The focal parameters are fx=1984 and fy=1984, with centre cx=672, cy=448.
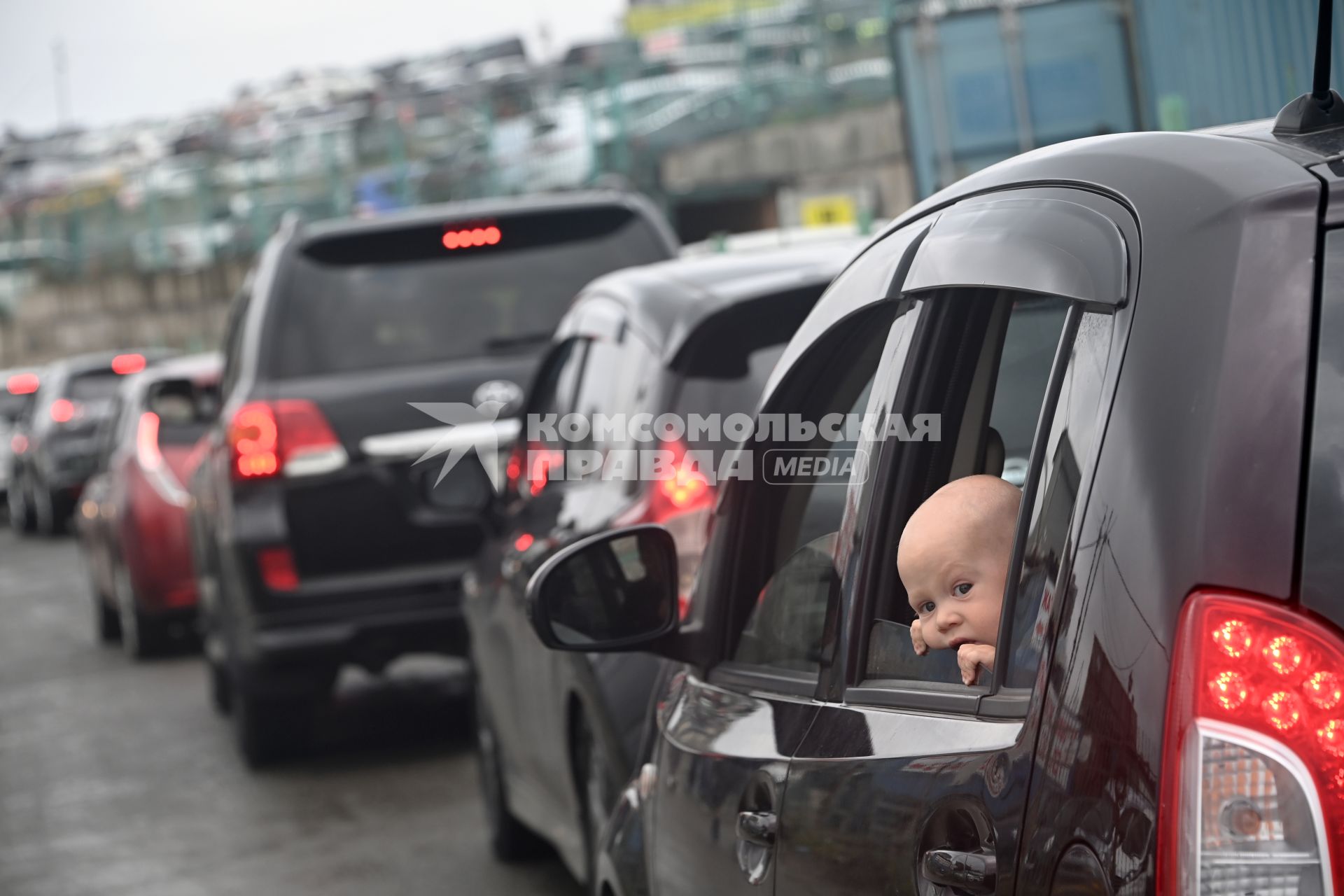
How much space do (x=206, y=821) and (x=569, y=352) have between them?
2.90 metres

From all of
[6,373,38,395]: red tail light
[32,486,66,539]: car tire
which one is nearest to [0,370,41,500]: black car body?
[6,373,38,395]: red tail light

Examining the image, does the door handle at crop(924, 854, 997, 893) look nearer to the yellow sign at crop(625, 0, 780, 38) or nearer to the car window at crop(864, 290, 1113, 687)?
the car window at crop(864, 290, 1113, 687)

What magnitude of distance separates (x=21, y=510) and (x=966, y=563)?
25.2m

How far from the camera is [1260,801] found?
1.54m

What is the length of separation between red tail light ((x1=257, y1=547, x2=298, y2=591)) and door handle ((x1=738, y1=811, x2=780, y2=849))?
543 cm

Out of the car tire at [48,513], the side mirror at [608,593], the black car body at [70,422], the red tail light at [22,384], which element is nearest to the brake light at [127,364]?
the black car body at [70,422]

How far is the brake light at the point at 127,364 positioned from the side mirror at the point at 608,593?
20.2 metres

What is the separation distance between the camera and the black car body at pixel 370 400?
25.8ft

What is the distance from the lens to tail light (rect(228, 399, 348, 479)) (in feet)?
25.8

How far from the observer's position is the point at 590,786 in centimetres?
503

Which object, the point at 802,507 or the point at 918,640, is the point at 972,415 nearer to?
the point at 918,640

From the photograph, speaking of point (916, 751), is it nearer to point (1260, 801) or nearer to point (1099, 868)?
point (1099, 868)

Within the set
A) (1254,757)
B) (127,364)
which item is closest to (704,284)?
(1254,757)

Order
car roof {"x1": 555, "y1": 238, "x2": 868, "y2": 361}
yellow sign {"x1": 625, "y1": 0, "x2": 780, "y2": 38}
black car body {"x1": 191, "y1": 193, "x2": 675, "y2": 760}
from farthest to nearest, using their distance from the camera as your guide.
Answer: yellow sign {"x1": 625, "y1": 0, "x2": 780, "y2": 38} → black car body {"x1": 191, "y1": 193, "x2": 675, "y2": 760} → car roof {"x1": 555, "y1": 238, "x2": 868, "y2": 361}
